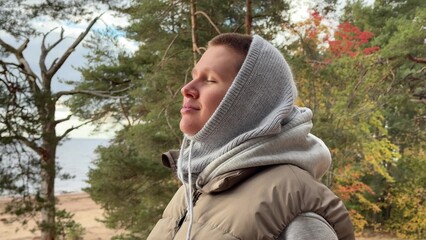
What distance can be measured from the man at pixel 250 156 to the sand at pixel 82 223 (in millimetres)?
8222

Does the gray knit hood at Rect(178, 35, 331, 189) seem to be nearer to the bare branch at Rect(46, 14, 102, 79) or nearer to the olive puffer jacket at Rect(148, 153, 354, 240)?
the olive puffer jacket at Rect(148, 153, 354, 240)

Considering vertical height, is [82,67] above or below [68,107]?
above

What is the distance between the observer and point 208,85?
799 mm

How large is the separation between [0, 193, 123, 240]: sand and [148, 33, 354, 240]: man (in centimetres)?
822

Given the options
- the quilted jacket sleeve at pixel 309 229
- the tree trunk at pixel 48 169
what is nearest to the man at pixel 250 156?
the quilted jacket sleeve at pixel 309 229

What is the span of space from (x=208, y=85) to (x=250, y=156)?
0.47ft

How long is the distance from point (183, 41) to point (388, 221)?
298 inches

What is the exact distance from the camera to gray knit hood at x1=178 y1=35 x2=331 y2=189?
2.43 ft

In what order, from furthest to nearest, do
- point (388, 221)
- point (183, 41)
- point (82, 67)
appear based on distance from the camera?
1. point (388, 221)
2. point (82, 67)
3. point (183, 41)

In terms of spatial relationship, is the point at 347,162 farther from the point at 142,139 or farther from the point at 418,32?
the point at 142,139

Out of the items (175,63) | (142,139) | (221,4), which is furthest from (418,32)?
(142,139)

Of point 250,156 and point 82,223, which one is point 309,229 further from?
point 82,223

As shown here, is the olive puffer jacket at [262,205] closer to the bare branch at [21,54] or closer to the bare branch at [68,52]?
the bare branch at [21,54]

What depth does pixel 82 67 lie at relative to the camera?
924cm
